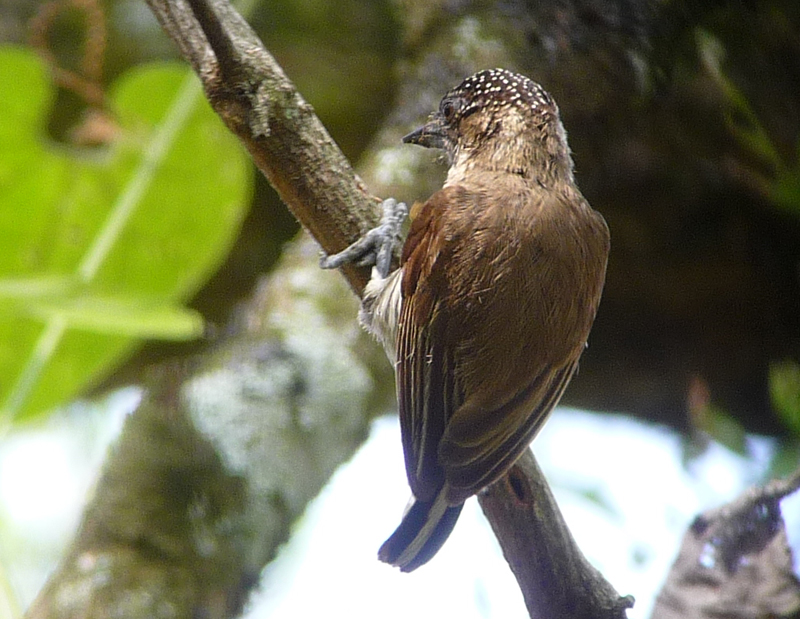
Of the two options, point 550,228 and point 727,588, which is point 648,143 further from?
point 727,588

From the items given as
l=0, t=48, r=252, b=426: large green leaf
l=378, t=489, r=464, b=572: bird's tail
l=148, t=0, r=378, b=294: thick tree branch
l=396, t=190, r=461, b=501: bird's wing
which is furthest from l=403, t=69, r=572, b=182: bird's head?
l=0, t=48, r=252, b=426: large green leaf

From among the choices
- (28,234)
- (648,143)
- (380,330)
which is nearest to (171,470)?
(380,330)

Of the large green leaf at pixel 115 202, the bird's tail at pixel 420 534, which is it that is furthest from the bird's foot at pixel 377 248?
the large green leaf at pixel 115 202

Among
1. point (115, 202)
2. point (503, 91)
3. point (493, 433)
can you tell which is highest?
point (503, 91)

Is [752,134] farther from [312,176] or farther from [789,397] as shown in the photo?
[312,176]

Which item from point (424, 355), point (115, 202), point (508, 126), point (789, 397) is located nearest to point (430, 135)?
point (508, 126)

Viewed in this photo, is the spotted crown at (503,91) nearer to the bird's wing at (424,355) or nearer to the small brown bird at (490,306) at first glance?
the small brown bird at (490,306)

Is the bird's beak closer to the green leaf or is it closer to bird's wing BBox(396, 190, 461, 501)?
bird's wing BBox(396, 190, 461, 501)
